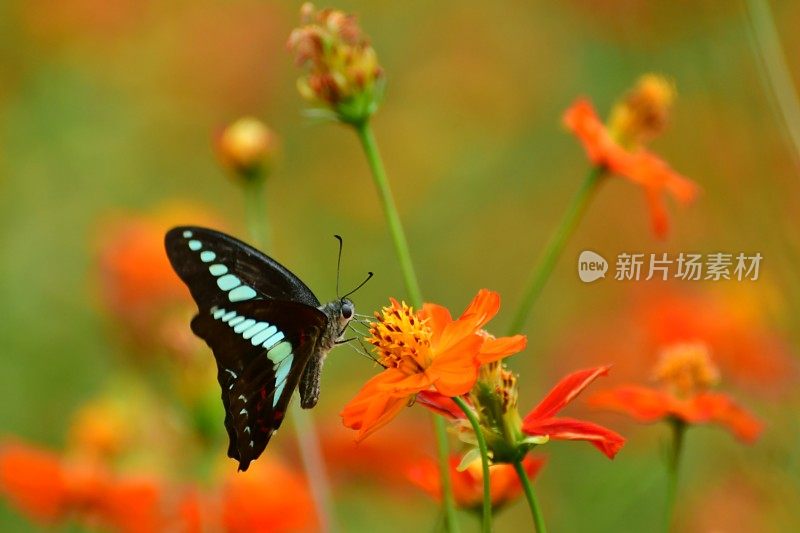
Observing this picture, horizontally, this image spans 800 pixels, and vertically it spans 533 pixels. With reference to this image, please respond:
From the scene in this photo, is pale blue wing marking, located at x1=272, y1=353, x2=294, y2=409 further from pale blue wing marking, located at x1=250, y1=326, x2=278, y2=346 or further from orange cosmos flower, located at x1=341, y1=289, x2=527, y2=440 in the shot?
orange cosmos flower, located at x1=341, y1=289, x2=527, y2=440

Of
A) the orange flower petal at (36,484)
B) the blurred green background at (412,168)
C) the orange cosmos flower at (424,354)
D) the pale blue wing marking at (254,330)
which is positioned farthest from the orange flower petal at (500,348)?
the blurred green background at (412,168)

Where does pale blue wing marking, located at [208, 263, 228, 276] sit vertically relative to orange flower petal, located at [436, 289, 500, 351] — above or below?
above

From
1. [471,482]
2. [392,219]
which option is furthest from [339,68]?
[471,482]

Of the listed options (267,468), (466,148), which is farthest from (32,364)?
(466,148)

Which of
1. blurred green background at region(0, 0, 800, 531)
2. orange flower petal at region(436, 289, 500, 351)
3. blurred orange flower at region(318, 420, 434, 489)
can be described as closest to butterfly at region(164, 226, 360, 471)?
orange flower petal at region(436, 289, 500, 351)

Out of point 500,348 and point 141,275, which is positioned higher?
point 141,275

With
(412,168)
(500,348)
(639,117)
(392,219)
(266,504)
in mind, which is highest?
(412,168)

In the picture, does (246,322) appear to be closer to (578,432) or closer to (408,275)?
(408,275)
